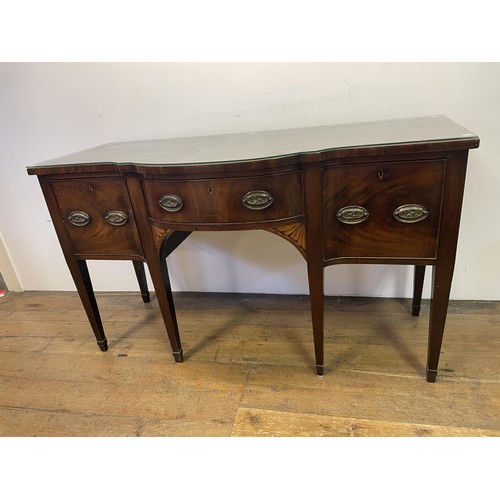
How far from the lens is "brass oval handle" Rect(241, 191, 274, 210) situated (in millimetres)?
852

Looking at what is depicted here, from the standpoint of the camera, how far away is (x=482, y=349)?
115cm

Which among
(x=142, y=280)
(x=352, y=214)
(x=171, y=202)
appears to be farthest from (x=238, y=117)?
(x=142, y=280)

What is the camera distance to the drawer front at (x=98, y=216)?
100 centimetres

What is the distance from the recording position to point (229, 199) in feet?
2.87

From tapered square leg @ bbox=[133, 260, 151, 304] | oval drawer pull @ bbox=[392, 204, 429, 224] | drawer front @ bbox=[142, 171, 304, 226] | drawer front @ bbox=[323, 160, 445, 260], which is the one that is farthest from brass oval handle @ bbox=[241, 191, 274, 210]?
tapered square leg @ bbox=[133, 260, 151, 304]

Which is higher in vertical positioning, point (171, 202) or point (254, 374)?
point (171, 202)

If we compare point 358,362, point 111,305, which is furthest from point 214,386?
point 111,305

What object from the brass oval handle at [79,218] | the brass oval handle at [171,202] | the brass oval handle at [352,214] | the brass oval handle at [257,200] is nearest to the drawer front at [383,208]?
the brass oval handle at [352,214]

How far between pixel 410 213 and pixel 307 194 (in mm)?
257

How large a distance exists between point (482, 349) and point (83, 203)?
140cm

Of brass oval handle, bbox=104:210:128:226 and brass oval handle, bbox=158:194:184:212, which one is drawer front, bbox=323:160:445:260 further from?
brass oval handle, bbox=104:210:128:226

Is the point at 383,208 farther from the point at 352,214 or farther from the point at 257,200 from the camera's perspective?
the point at 257,200
